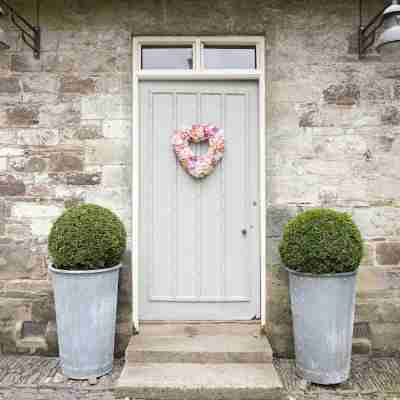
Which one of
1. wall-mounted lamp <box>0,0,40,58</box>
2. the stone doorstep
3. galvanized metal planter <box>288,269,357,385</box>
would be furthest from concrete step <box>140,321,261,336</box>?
wall-mounted lamp <box>0,0,40,58</box>

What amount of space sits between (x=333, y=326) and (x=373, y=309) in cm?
81

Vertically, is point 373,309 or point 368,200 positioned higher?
point 368,200

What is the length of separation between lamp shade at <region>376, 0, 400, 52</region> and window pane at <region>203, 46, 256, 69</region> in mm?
1128

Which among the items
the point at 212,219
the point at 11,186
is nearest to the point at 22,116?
the point at 11,186

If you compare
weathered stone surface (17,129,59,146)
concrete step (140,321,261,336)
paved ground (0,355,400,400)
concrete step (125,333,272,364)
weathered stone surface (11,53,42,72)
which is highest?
weathered stone surface (11,53,42,72)

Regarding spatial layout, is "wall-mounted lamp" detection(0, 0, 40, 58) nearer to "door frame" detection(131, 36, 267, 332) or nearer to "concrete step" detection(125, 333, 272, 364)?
"door frame" detection(131, 36, 267, 332)

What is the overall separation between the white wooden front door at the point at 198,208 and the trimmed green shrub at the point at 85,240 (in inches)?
23.9

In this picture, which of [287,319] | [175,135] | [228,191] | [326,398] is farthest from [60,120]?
[326,398]

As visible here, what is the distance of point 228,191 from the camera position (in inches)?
149

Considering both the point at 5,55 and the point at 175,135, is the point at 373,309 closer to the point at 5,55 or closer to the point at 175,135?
the point at 175,135

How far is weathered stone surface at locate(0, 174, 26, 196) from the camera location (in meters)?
3.69

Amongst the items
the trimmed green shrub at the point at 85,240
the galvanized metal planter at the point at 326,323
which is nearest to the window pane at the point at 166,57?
the trimmed green shrub at the point at 85,240

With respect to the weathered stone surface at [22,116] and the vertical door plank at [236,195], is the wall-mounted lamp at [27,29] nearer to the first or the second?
the weathered stone surface at [22,116]

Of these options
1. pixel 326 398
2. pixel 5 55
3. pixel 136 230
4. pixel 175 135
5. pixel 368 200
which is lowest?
pixel 326 398
